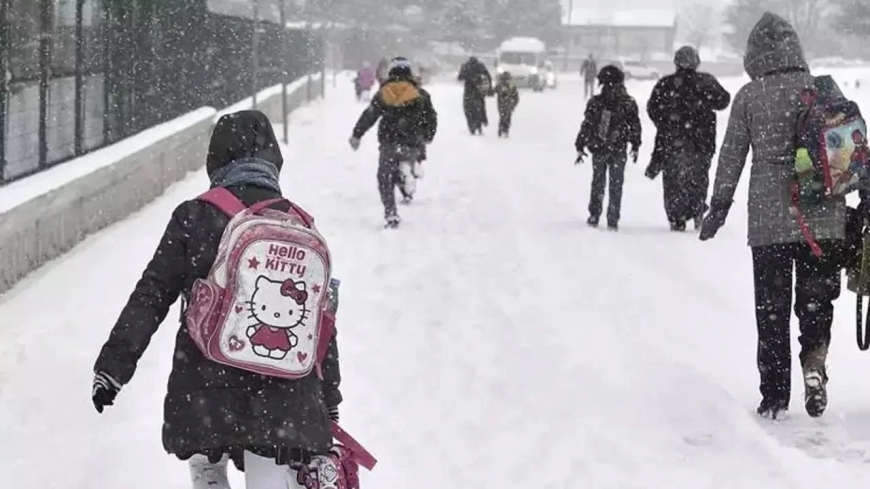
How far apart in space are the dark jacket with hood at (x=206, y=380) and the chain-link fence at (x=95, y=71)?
18.3 feet

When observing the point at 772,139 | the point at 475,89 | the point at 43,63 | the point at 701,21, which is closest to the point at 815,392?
the point at 772,139

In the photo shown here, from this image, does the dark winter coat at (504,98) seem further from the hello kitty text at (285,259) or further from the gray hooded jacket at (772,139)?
the hello kitty text at (285,259)

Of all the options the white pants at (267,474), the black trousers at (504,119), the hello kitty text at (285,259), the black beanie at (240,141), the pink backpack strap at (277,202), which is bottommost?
the black trousers at (504,119)

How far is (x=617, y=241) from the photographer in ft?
40.0

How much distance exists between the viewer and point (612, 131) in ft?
41.3

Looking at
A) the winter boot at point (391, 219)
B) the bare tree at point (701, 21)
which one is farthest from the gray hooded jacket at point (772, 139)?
the bare tree at point (701, 21)

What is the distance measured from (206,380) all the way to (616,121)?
9619 mm

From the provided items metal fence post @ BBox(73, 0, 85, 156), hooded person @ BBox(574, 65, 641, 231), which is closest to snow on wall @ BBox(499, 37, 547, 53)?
hooded person @ BBox(574, 65, 641, 231)

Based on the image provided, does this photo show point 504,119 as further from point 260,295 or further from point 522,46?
point 522,46

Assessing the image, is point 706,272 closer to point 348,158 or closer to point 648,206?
point 648,206

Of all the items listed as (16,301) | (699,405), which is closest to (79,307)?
(16,301)

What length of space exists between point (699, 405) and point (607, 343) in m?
1.41

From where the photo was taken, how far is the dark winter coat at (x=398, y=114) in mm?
12469

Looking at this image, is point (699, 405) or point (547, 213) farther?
point (547, 213)
